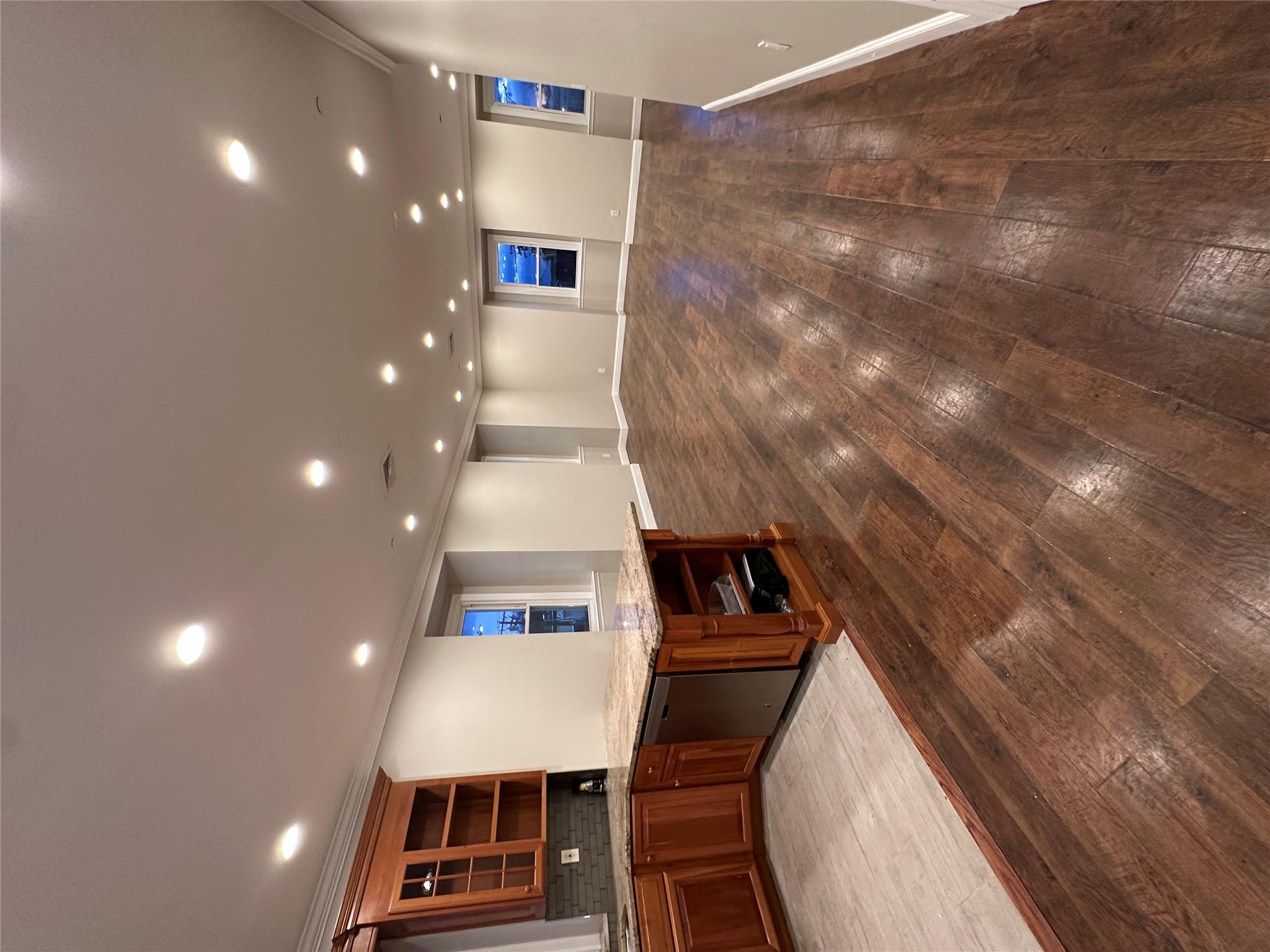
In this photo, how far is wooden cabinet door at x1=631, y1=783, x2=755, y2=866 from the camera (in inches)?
89.8

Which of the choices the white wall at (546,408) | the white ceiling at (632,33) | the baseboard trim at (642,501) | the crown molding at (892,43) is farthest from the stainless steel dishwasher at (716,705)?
the white wall at (546,408)

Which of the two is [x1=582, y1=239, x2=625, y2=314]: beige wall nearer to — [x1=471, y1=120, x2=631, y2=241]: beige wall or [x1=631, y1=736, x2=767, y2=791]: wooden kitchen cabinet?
[x1=471, y1=120, x2=631, y2=241]: beige wall

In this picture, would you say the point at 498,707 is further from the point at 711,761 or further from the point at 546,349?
the point at 546,349

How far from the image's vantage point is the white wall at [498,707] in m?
3.14

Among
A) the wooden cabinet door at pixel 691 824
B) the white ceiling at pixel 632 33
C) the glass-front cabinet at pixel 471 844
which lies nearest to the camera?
the white ceiling at pixel 632 33

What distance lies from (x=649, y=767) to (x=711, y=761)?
0.29 meters

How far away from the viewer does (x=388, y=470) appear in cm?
298

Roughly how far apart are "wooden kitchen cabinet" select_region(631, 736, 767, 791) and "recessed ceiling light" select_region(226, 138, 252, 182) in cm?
253

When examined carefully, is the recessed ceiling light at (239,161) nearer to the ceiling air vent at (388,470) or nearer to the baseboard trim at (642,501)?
the ceiling air vent at (388,470)

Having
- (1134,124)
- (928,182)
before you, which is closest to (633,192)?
(928,182)

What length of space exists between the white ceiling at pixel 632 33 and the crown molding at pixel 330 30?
33 millimetres

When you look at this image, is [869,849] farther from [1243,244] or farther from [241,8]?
[241,8]

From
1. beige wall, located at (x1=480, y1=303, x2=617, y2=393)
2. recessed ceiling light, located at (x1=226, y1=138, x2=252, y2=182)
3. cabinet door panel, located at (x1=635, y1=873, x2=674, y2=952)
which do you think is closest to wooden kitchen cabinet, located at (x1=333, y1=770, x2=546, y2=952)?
cabinet door panel, located at (x1=635, y1=873, x2=674, y2=952)

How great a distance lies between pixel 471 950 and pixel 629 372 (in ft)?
16.9
